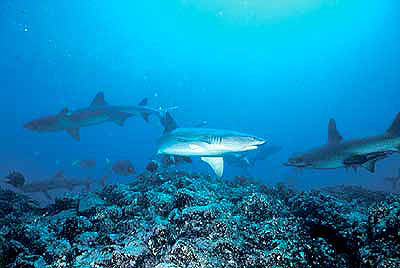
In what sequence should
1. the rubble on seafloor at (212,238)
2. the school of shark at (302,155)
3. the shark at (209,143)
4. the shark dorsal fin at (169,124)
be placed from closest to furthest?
1. the rubble on seafloor at (212,238)
2. the school of shark at (302,155)
3. the shark at (209,143)
4. the shark dorsal fin at (169,124)

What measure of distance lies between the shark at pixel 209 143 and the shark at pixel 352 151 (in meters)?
1.23

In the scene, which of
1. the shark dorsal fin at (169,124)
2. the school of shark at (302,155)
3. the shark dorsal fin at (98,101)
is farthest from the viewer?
the shark dorsal fin at (98,101)

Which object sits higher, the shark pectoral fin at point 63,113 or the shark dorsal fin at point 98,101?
the shark dorsal fin at point 98,101

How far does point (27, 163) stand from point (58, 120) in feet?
142

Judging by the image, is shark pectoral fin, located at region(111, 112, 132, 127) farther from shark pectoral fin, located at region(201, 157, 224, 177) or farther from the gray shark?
shark pectoral fin, located at region(201, 157, 224, 177)

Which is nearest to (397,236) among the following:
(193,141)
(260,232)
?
(260,232)

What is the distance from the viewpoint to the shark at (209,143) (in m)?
5.28

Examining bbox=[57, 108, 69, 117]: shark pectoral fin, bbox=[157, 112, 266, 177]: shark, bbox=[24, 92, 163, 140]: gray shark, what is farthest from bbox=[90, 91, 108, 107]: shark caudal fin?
bbox=[157, 112, 266, 177]: shark

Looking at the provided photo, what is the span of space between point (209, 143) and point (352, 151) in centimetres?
320

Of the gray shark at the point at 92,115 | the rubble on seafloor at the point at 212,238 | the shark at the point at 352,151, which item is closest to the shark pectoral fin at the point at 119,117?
the gray shark at the point at 92,115

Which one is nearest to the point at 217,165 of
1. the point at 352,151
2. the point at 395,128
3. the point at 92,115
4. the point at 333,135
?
the point at 333,135

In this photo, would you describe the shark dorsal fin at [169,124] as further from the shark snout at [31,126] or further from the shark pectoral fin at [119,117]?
the shark snout at [31,126]

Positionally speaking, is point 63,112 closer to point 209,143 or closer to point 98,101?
point 98,101

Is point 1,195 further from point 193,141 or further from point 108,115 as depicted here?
point 108,115
